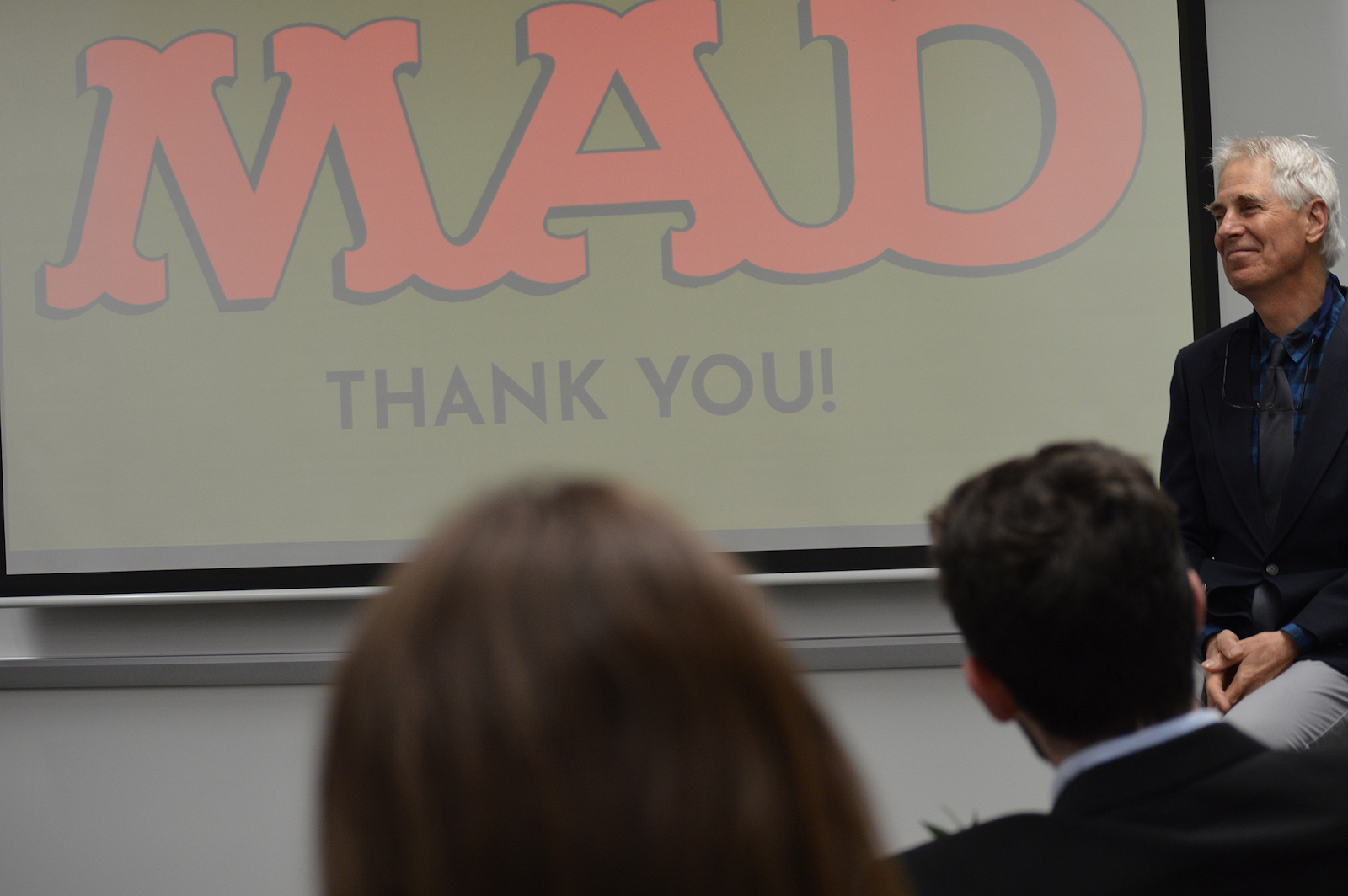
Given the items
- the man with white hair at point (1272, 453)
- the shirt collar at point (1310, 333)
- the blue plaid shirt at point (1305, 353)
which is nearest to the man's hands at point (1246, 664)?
the man with white hair at point (1272, 453)

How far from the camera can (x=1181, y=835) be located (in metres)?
0.75

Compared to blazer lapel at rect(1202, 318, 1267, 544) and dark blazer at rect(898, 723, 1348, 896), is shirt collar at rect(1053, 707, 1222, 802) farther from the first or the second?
blazer lapel at rect(1202, 318, 1267, 544)

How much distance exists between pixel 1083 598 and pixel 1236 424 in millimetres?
1139

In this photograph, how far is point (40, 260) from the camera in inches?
102

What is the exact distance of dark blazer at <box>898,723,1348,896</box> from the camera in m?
0.73

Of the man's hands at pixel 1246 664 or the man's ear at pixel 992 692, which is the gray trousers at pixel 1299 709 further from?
the man's ear at pixel 992 692

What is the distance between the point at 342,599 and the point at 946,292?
160 centimetres

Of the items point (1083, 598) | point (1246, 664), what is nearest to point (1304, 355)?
point (1246, 664)

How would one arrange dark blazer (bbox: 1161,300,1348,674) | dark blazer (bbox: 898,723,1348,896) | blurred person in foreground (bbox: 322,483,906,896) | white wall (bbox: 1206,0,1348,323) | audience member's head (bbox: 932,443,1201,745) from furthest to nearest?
white wall (bbox: 1206,0,1348,323)
dark blazer (bbox: 1161,300,1348,674)
audience member's head (bbox: 932,443,1201,745)
dark blazer (bbox: 898,723,1348,896)
blurred person in foreground (bbox: 322,483,906,896)

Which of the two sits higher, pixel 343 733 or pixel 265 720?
pixel 343 733

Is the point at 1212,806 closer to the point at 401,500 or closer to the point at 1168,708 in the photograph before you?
the point at 1168,708

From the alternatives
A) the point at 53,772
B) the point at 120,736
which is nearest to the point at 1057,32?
the point at 120,736

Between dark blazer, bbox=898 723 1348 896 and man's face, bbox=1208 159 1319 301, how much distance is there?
122 cm

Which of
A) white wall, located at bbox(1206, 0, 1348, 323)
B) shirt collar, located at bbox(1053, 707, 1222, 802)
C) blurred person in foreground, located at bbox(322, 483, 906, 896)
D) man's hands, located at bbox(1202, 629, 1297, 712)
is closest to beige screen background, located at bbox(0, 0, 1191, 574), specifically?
white wall, located at bbox(1206, 0, 1348, 323)
